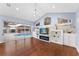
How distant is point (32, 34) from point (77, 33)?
965 mm

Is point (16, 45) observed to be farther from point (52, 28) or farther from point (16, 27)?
point (52, 28)

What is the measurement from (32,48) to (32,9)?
33.7 inches

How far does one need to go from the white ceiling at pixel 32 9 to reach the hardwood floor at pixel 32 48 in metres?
0.54

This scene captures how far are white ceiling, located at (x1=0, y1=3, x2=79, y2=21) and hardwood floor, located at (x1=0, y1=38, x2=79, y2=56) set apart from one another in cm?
54

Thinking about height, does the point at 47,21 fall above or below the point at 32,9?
below

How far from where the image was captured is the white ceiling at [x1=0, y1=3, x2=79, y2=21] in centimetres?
245

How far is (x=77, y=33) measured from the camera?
2455 millimetres

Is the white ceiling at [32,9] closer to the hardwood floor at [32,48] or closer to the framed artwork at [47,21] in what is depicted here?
the framed artwork at [47,21]

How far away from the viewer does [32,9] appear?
8.29 ft

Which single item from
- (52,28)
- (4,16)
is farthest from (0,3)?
(52,28)

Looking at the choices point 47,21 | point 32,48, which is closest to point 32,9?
point 47,21

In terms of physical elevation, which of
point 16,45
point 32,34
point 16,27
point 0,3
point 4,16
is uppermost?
point 0,3

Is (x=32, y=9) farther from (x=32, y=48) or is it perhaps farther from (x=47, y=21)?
(x=32, y=48)

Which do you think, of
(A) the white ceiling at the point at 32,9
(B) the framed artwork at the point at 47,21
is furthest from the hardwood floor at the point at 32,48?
(A) the white ceiling at the point at 32,9
